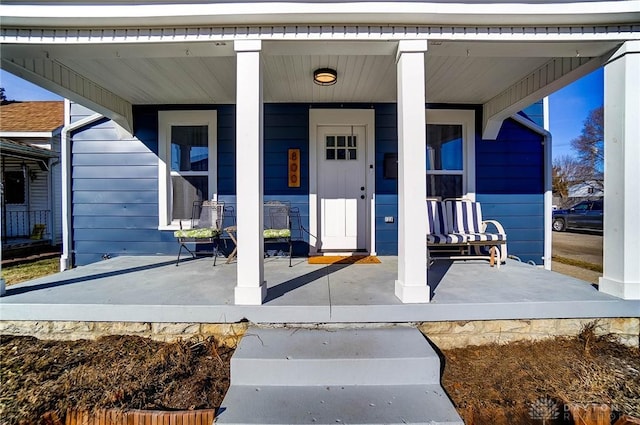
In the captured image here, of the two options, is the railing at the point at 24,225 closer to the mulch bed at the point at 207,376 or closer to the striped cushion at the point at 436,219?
the mulch bed at the point at 207,376

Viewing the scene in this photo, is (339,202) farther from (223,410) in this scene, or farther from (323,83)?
(223,410)

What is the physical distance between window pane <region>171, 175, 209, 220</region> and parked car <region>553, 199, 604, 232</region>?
13.4 m

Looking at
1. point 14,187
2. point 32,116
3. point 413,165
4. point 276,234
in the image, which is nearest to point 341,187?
point 276,234

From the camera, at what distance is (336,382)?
191cm

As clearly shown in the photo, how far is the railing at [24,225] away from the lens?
7945mm

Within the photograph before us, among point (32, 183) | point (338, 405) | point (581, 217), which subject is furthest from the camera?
point (581, 217)

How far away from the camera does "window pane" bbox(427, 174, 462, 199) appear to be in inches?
183

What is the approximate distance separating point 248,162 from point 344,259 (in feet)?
7.25

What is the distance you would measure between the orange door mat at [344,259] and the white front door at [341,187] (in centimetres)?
24

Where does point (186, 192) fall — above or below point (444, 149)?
below

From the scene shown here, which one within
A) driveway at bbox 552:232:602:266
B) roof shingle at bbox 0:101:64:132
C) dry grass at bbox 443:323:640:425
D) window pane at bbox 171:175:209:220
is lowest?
driveway at bbox 552:232:602:266

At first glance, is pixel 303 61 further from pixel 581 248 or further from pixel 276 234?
pixel 581 248

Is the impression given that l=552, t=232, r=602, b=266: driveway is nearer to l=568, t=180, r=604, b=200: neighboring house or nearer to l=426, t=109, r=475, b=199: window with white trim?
l=426, t=109, r=475, b=199: window with white trim

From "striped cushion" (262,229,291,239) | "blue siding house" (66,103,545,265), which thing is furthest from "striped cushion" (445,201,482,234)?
"striped cushion" (262,229,291,239)
